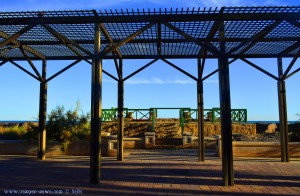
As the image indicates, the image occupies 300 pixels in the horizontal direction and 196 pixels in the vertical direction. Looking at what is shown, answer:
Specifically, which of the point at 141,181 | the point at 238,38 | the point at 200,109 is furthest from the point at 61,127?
the point at 238,38

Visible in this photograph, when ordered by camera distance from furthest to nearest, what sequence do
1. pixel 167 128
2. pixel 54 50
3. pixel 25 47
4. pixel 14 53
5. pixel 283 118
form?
1. pixel 167 128
2. pixel 14 53
3. pixel 54 50
4. pixel 283 118
5. pixel 25 47

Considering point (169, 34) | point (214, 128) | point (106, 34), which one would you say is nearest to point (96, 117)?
point (106, 34)

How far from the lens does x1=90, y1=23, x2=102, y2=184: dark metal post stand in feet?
22.3

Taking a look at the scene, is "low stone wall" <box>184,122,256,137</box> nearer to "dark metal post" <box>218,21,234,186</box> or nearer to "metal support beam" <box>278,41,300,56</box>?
"metal support beam" <box>278,41,300,56</box>

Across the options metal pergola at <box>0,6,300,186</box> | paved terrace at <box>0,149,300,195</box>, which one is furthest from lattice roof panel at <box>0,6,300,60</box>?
paved terrace at <box>0,149,300,195</box>

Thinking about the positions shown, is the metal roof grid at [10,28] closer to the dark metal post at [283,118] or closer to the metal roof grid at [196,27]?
the metal roof grid at [196,27]

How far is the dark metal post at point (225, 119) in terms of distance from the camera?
6.58 metres

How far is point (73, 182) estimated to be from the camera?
687 centimetres

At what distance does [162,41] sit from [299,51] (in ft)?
14.5

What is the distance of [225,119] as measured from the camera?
265 inches

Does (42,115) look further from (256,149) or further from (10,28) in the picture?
(256,149)

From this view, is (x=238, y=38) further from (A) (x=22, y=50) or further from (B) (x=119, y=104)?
(A) (x=22, y=50)

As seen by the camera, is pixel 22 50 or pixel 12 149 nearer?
pixel 22 50

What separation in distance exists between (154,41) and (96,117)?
3.57 m
